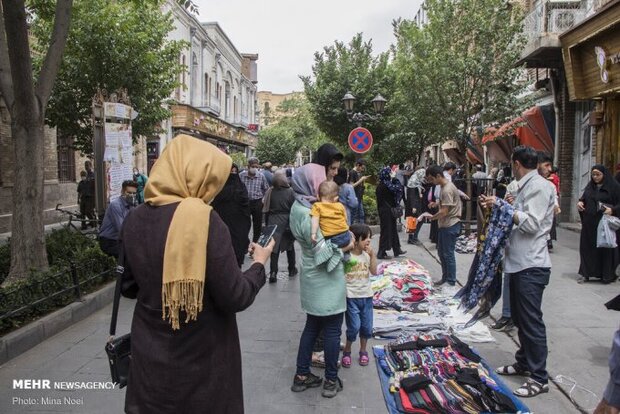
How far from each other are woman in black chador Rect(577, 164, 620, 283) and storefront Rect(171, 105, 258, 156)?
467 inches

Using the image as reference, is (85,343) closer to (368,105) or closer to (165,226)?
(165,226)

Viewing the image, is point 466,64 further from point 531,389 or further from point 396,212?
point 531,389

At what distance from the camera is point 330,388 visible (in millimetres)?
3959

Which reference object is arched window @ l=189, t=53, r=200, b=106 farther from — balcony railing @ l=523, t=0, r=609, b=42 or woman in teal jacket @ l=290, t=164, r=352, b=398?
woman in teal jacket @ l=290, t=164, r=352, b=398

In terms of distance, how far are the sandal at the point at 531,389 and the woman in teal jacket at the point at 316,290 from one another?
4.72ft

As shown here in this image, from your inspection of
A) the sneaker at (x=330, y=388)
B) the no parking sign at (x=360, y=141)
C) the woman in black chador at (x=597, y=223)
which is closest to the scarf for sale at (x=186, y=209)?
the sneaker at (x=330, y=388)

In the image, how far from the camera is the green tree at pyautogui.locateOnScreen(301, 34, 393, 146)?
21.8 meters

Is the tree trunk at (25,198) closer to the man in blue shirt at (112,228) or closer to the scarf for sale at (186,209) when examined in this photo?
the man in blue shirt at (112,228)

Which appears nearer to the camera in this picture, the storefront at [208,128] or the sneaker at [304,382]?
the sneaker at [304,382]

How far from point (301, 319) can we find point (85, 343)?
238cm

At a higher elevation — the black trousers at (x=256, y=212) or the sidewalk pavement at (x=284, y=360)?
the black trousers at (x=256, y=212)

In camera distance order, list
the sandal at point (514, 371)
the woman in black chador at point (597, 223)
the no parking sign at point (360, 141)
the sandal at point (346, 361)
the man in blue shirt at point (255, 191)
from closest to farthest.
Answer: the sandal at point (514, 371)
the sandal at point (346, 361)
the woman in black chador at point (597, 223)
the man in blue shirt at point (255, 191)
the no parking sign at point (360, 141)

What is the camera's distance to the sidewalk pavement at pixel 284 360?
3848mm

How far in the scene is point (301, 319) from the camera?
600 cm
